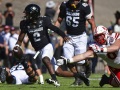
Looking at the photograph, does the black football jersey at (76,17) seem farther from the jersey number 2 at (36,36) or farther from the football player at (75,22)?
the jersey number 2 at (36,36)

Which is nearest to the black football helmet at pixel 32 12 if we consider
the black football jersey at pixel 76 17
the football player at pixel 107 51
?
the black football jersey at pixel 76 17

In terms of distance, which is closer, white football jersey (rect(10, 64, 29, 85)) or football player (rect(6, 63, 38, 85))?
football player (rect(6, 63, 38, 85))

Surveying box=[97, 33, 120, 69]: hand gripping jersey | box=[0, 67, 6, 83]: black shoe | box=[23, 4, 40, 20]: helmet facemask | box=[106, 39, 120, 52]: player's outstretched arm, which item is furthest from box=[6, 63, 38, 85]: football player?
box=[106, 39, 120, 52]: player's outstretched arm

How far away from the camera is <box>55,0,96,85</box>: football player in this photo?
16.0 meters

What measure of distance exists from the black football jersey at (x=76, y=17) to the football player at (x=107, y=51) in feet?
7.30

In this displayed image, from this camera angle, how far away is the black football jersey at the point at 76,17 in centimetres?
1598

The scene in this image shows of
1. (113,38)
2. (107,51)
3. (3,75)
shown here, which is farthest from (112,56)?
(3,75)

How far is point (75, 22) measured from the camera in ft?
52.6

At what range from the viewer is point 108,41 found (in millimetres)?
13422

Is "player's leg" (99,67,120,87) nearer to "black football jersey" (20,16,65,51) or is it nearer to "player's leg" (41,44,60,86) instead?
"player's leg" (41,44,60,86)

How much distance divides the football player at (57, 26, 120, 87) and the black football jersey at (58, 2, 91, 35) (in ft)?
7.30

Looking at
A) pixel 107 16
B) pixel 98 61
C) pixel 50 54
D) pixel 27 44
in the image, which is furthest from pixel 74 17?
pixel 107 16

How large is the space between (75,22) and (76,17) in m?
0.13

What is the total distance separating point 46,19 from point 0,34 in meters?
8.29
